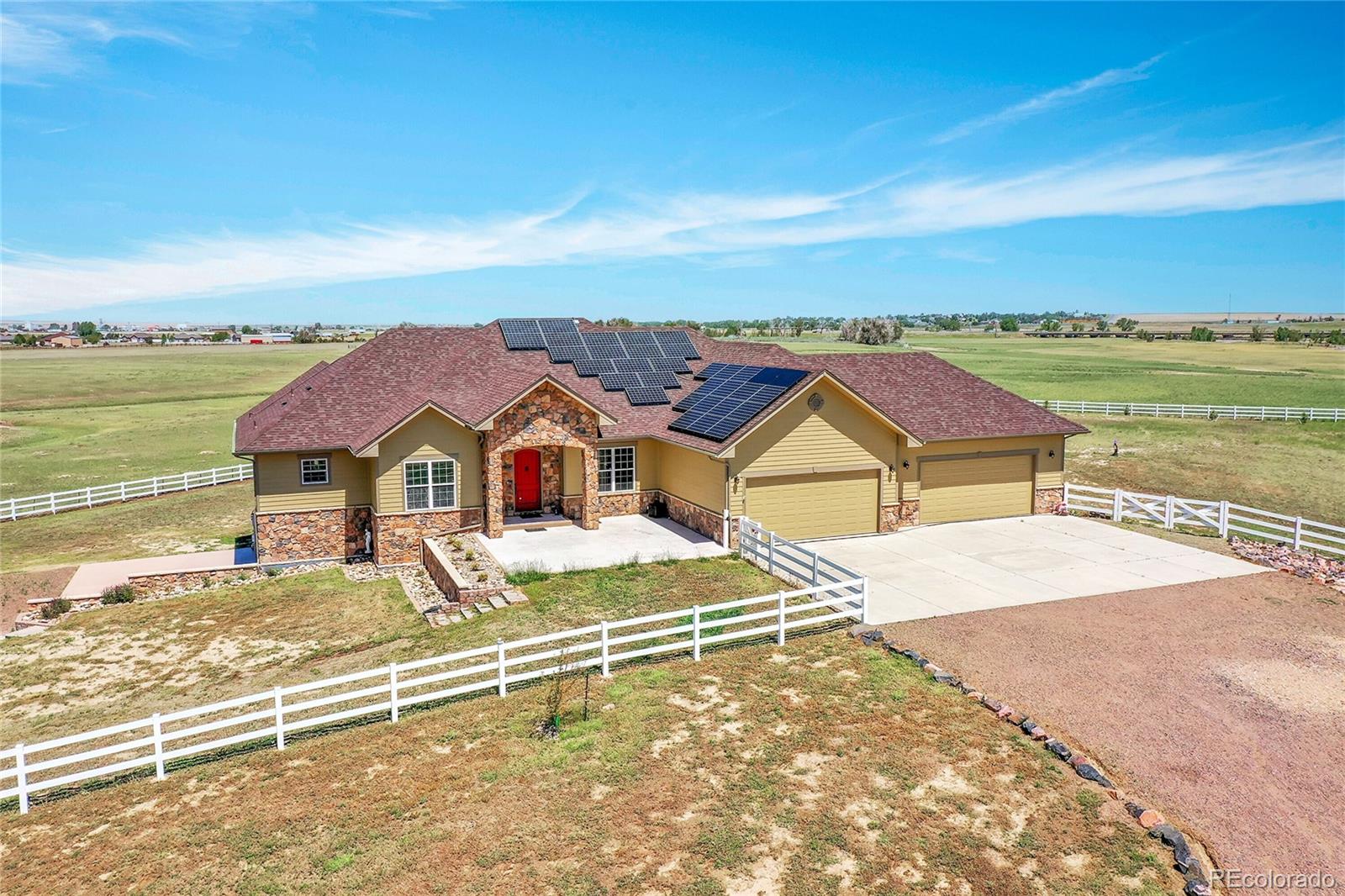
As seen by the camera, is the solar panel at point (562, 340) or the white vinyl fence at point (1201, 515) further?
the solar panel at point (562, 340)

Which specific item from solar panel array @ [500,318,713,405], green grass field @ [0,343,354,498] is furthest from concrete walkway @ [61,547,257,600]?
green grass field @ [0,343,354,498]

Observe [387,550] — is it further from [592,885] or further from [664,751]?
[592,885]

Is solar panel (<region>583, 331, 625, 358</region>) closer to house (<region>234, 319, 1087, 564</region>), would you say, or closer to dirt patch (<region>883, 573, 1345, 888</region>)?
house (<region>234, 319, 1087, 564</region>)

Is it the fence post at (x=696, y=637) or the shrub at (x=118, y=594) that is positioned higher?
the fence post at (x=696, y=637)

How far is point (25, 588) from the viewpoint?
2303cm

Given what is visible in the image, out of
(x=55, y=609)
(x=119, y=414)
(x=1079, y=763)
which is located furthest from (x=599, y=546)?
(x=119, y=414)

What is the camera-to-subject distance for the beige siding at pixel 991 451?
26.0 metres

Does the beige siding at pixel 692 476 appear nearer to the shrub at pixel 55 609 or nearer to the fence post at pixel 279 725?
the fence post at pixel 279 725

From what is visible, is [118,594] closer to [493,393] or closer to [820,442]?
[493,393]

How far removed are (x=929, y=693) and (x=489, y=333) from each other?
75.2 feet

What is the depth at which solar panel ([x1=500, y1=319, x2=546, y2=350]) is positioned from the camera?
30938mm

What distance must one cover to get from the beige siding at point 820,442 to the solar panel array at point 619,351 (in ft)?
19.0

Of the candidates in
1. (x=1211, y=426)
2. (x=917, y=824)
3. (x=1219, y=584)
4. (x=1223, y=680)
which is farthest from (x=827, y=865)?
(x=1211, y=426)

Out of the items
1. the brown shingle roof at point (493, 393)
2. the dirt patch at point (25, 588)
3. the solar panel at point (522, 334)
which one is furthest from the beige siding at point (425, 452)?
the dirt patch at point (25, 588)
